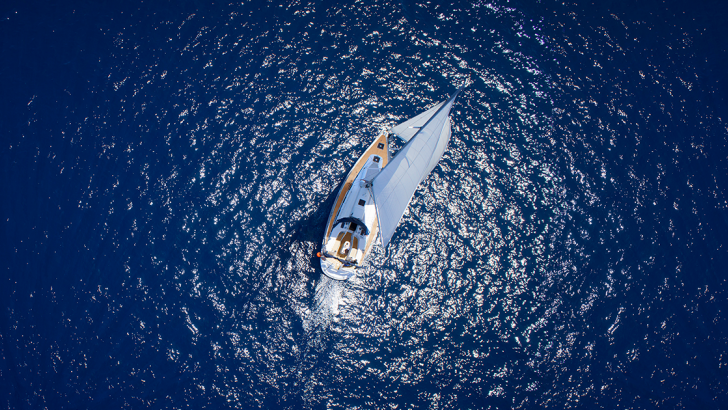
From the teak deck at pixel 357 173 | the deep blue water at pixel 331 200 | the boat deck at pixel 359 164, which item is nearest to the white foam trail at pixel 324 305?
the deep blue water at pixel 331 200

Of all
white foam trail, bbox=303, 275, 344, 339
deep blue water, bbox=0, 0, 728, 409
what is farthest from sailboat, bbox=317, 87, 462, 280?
deep blue water, bbox=0, 0, 728, 409

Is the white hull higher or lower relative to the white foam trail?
higher

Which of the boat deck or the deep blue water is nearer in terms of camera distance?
the deep blue water

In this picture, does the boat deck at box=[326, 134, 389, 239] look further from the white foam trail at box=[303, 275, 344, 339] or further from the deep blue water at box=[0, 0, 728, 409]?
the white foam trail at box=[303, 275, 344, 339]

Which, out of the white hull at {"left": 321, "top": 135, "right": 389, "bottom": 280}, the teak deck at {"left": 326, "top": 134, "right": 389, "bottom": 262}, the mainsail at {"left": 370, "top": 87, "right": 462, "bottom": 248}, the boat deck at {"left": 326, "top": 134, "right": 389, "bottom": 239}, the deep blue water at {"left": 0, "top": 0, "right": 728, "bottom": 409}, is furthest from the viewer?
the boat deck at {"left": 326, "top": 134, "right": 389, "bottom": 239}

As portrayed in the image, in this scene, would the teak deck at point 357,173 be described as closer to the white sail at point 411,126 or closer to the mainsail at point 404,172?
the white sail at point 411,126

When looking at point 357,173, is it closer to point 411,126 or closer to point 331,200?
point 331,200

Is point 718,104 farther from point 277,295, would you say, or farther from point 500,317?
point 277,295
